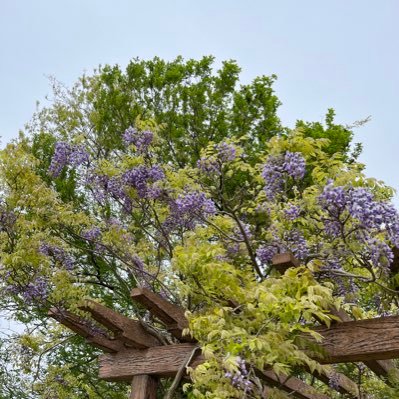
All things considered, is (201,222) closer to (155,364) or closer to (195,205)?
(195,205)

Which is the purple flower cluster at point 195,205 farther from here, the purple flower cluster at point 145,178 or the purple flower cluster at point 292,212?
the purple flower cluster at point 292,212

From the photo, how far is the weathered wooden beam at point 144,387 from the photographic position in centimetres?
442

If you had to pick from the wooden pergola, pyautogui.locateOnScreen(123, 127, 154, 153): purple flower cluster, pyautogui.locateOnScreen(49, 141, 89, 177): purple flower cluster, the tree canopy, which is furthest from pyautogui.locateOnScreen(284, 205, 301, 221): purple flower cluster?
pyautogui.locateOnScreen(49, 141, 89, 177): purple flower cluster

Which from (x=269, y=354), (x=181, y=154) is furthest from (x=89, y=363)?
(x=269, y=354)

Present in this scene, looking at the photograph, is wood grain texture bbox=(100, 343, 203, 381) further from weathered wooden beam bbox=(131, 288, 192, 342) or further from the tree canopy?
the tree canopy

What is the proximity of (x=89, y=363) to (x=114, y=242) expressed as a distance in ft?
10.2

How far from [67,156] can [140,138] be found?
110 cm

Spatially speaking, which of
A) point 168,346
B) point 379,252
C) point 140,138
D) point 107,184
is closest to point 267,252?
point 379,252

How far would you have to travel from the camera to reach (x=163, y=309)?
412 centimetres

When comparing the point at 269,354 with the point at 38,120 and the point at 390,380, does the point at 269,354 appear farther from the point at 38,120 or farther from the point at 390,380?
the point at 38,120

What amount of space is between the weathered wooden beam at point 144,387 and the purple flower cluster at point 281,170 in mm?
1682

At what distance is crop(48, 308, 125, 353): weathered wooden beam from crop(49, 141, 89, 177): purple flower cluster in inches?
58.7

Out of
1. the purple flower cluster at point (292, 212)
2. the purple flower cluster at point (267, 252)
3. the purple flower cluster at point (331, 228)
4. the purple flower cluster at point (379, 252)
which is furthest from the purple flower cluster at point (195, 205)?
the purple flower cluster at point (379, 252)

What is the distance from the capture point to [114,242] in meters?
5.32
